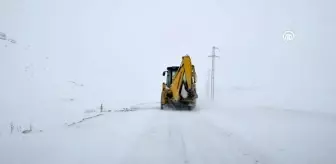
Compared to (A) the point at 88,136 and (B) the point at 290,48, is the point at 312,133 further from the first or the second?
(B) the point at 290,48

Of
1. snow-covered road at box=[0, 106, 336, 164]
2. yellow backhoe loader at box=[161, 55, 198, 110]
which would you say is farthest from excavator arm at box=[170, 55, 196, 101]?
snow-covered road at box=[0, 106, 336, 164]

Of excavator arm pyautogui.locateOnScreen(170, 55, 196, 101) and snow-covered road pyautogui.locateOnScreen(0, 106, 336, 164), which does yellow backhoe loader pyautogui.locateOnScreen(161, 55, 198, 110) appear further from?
snow-covered road pyautogui.locateOnScreen(0, 106, 336, 164)

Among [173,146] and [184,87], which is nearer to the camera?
[173,146]

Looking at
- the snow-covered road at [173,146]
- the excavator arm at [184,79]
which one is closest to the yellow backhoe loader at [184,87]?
the excavator arm at [184,79]

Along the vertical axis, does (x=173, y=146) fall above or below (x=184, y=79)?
below

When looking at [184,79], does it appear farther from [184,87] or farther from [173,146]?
[173,146]

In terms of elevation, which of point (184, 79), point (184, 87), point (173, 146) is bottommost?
point (173, 146)

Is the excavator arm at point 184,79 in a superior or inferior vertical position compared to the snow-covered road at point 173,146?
superior

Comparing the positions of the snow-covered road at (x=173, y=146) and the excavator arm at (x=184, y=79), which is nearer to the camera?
the snow-covered road at (x=173, y=146)

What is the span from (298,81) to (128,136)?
2193 inches

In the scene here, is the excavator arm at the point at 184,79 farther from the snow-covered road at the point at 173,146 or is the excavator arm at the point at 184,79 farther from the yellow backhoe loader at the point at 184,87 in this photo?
the snow-covered road at the point at 173,146

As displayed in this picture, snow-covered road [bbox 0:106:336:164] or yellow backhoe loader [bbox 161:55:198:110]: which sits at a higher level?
yellow backhoe loader [bbox 161:55:198:110]

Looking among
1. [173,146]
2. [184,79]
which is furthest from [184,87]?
[173,146]

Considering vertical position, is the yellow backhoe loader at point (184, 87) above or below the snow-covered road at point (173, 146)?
above
